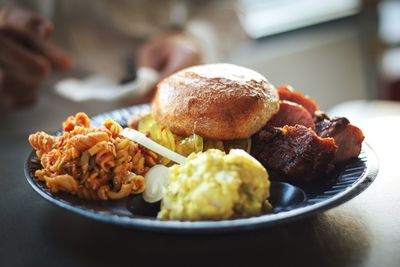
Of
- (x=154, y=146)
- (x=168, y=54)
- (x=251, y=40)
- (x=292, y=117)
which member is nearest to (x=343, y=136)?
(x=292, y=117)

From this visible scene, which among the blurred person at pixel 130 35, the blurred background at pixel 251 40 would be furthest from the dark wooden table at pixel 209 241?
the blurred person at pixel 130 35

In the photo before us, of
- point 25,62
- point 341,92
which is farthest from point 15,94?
point 341,92

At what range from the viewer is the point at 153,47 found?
2.01 metres

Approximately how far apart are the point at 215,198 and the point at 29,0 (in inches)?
55.4

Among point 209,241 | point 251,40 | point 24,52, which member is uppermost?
point 24,52

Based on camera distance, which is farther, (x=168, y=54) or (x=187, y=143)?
(x=168, y=54)

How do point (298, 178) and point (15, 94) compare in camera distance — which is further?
point (15, 94)

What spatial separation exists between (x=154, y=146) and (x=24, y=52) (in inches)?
31.0

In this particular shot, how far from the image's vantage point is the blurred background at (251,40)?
1.97 m

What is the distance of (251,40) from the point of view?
122 inches

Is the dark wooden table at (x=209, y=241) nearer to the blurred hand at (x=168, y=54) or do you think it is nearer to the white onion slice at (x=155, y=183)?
the white onion slice at (x=155, y=183)

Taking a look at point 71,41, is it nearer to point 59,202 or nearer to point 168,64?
point 168,64

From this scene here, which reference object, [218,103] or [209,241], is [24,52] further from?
[209,241]

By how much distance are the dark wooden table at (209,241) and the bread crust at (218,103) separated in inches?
9.9
